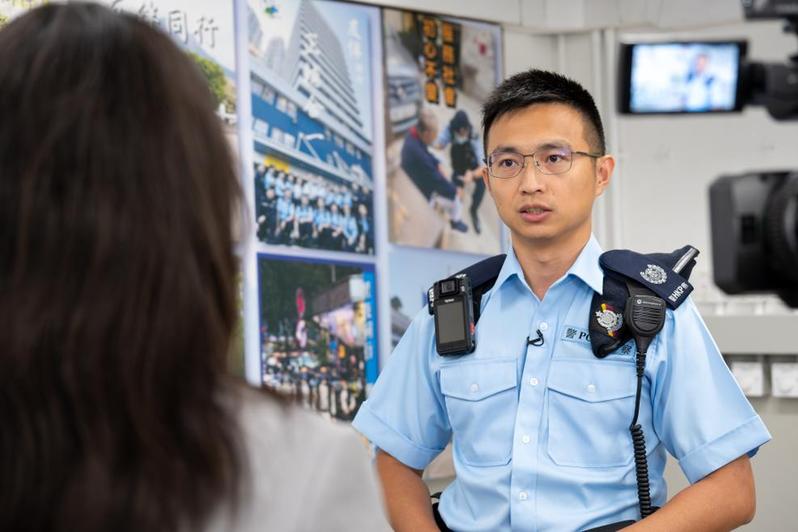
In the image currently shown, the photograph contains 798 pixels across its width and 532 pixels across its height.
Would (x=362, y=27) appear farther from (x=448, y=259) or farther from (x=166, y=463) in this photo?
(x=166, y=463)

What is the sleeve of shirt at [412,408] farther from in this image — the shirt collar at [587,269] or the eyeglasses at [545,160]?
the eyeglasses at [545,160]

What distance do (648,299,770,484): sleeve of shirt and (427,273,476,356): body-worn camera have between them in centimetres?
34

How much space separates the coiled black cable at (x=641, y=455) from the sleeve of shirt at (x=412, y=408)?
387 millimetres

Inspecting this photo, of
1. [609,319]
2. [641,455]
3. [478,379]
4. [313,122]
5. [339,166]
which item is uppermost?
[313,122]

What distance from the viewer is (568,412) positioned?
1.92 metres

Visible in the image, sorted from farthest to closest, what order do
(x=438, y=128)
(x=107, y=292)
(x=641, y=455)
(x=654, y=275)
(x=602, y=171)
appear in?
1. (x=438, y=128)
2. (x=602, y=171)
3. (x=654, y=275)
4. (x=641, y=455)
5. (x=107, y=292)

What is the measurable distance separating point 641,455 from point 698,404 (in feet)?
0.43

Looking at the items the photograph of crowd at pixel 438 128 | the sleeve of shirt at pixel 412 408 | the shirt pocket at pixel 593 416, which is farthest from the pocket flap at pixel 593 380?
the photograph of crowd at pixel 438 128

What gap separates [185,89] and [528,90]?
1.35 m

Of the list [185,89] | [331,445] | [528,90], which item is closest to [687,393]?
[528,90]

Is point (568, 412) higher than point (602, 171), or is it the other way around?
point (602, 171)

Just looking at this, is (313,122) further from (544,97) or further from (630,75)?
(630,75)

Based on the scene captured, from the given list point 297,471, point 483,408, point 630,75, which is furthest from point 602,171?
point 297,471

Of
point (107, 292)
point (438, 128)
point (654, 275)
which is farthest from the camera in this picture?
point (438, 128)
